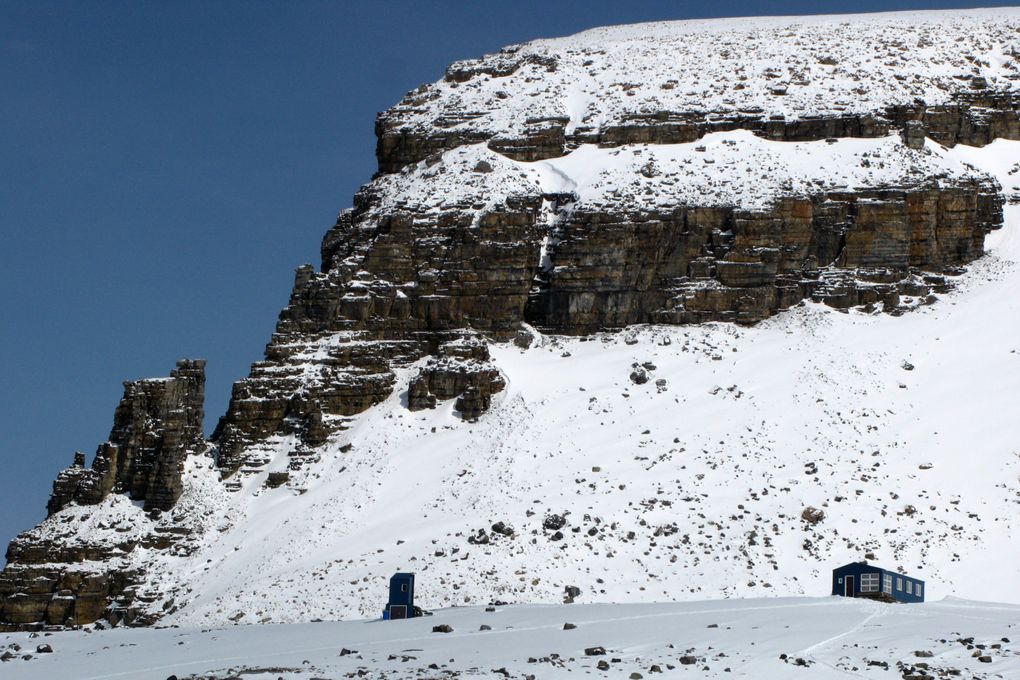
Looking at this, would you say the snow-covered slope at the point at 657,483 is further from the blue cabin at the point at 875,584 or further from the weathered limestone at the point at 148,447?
the blue cabin at the point at 875,584

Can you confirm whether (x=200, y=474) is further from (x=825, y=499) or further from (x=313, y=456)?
(x=825, y=499)

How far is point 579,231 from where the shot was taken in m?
69.5

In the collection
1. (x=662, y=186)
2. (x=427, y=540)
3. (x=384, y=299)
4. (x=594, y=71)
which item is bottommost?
(x=427, y=540)

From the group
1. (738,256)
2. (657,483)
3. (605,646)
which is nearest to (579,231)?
(738,256)

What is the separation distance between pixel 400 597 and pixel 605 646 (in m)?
14.4

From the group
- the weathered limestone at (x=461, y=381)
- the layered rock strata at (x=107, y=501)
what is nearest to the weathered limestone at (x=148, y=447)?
the layered rock strata at (x=107, y=501)

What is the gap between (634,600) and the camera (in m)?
A: 49.9

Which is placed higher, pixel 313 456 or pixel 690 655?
pixel 313 456

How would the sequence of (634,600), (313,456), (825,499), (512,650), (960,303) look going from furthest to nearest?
(960,303) < (313,456) < (825,499) < (634,600) < (512,650)

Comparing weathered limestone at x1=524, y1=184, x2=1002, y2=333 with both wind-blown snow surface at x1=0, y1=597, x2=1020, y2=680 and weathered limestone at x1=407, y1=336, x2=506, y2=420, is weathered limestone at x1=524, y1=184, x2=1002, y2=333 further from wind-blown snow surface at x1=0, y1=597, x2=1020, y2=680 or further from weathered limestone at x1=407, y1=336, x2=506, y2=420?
wind-blown snow surface at x1=0, y1=597, x2=1020, y2=680

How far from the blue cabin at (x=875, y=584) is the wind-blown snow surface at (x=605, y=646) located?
217 centimetres

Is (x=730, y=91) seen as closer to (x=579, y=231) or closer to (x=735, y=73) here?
(x=735, y=73)

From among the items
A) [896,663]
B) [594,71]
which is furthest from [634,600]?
[594,71]

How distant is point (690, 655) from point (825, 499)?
23295 millimetres
